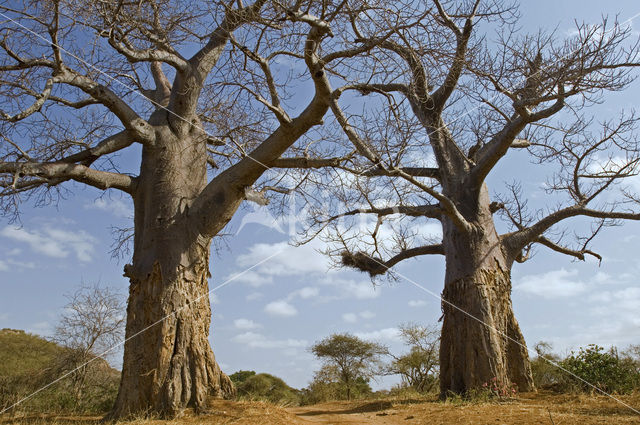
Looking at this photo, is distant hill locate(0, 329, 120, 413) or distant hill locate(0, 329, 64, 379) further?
distant hill locate(0, 329, 64, 379)

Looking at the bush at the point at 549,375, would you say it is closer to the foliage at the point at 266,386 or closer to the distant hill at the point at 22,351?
the foliage at the point at 266,386

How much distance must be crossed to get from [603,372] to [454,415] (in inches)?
116

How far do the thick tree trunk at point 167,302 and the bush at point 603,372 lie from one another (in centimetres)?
479

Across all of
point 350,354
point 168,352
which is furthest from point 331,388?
point 168,352

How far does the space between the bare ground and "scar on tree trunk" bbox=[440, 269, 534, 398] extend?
0.59m

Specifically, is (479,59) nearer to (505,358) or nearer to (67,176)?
(505,358)

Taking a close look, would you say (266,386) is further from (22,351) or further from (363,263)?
(22,351)

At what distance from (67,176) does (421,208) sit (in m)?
4.62

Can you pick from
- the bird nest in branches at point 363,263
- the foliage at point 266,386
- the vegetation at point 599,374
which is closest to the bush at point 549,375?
the vegetation at point 599,374

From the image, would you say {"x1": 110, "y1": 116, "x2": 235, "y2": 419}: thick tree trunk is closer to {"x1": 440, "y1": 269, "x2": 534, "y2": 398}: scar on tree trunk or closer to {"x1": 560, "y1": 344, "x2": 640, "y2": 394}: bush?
{"x1": 440, "y1": 269, "x2": 534, "y2": 398}: scar on tree trunk

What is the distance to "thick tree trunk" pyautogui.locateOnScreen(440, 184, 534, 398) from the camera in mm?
6414

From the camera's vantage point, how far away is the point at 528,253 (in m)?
8.83

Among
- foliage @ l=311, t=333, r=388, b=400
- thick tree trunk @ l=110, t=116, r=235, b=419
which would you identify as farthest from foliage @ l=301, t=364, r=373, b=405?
thick tree trunk @ l=110, t=116, r=235, b=419

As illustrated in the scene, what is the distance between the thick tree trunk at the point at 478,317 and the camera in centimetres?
641
